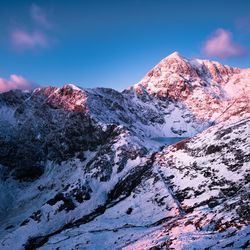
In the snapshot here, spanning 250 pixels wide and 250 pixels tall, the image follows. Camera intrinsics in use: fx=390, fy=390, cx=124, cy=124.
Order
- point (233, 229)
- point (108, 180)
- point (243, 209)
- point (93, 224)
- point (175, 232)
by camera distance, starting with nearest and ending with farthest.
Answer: point (233, 229)
point (243, 209)
point (175, 232)
point (93, 224)
point (108, 180)

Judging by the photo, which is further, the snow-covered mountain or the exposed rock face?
the snow-covered mountain

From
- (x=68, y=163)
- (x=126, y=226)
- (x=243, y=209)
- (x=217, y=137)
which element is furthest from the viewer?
(x=68, y=163)

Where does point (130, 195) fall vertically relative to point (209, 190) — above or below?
above

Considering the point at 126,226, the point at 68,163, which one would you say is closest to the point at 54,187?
the point at 68,163

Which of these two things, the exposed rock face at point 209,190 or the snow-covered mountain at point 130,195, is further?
the snow-covered mountain at point 130,195

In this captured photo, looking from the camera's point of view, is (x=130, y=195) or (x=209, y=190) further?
(x=130, y=195)

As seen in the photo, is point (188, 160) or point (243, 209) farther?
point (188, 160)

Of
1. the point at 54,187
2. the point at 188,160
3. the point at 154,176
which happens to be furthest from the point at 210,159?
the point at 54,187

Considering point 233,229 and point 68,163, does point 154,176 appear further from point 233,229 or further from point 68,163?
point 233,229

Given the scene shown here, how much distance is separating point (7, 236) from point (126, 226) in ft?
165

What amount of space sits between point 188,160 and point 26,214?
72.0 meters

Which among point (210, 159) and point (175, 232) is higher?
point (210, 159)

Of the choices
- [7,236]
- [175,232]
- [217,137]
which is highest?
[217,137]

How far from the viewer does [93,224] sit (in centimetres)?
12462
